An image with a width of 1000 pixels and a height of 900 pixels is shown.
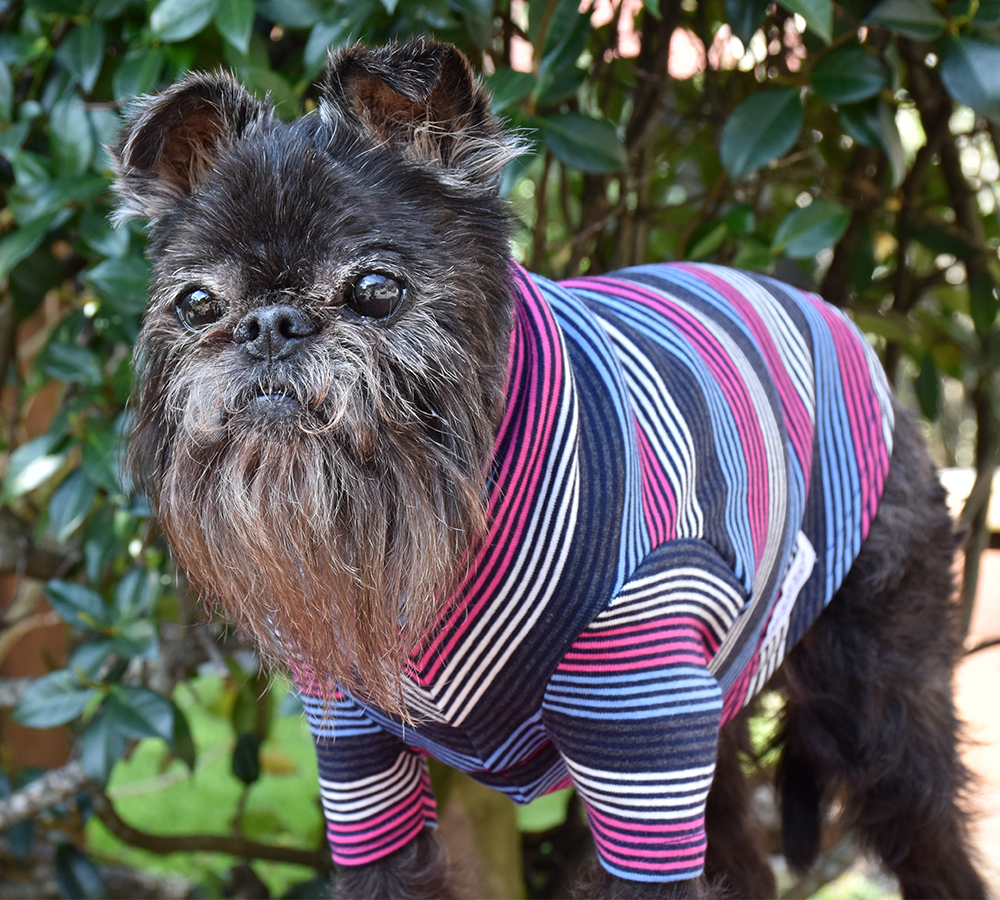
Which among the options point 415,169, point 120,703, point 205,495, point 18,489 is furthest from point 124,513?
→ point 415,169

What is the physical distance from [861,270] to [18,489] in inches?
50.7

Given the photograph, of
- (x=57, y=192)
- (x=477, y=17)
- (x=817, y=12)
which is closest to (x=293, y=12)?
(x=477, y=17)

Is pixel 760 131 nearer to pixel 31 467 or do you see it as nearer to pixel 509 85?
pixel 509 85

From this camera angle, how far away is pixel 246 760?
1779 millimetres

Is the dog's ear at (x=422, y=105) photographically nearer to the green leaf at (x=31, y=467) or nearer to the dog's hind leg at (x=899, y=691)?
the dog's hind leg at (x=899, y=691)

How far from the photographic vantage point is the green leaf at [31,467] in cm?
145

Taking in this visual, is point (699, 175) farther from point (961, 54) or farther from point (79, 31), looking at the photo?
point (79, 31)

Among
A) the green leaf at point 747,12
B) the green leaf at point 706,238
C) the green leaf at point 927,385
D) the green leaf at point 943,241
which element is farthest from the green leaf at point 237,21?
the green leaf at point 927,385

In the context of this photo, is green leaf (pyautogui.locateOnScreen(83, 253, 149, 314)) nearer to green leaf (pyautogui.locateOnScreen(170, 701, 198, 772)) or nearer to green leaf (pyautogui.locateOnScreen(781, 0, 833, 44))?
green leaf (pyautogui.locateOnScreen(170, 701, 198, 772))

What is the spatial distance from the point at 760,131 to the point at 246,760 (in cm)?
128

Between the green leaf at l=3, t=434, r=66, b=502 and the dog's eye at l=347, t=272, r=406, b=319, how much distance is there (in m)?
0.89

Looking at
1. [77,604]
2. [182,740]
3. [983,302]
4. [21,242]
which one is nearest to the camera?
[21,242]

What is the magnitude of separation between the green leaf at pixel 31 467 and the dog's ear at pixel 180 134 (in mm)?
710

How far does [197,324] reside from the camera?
0.78 m
